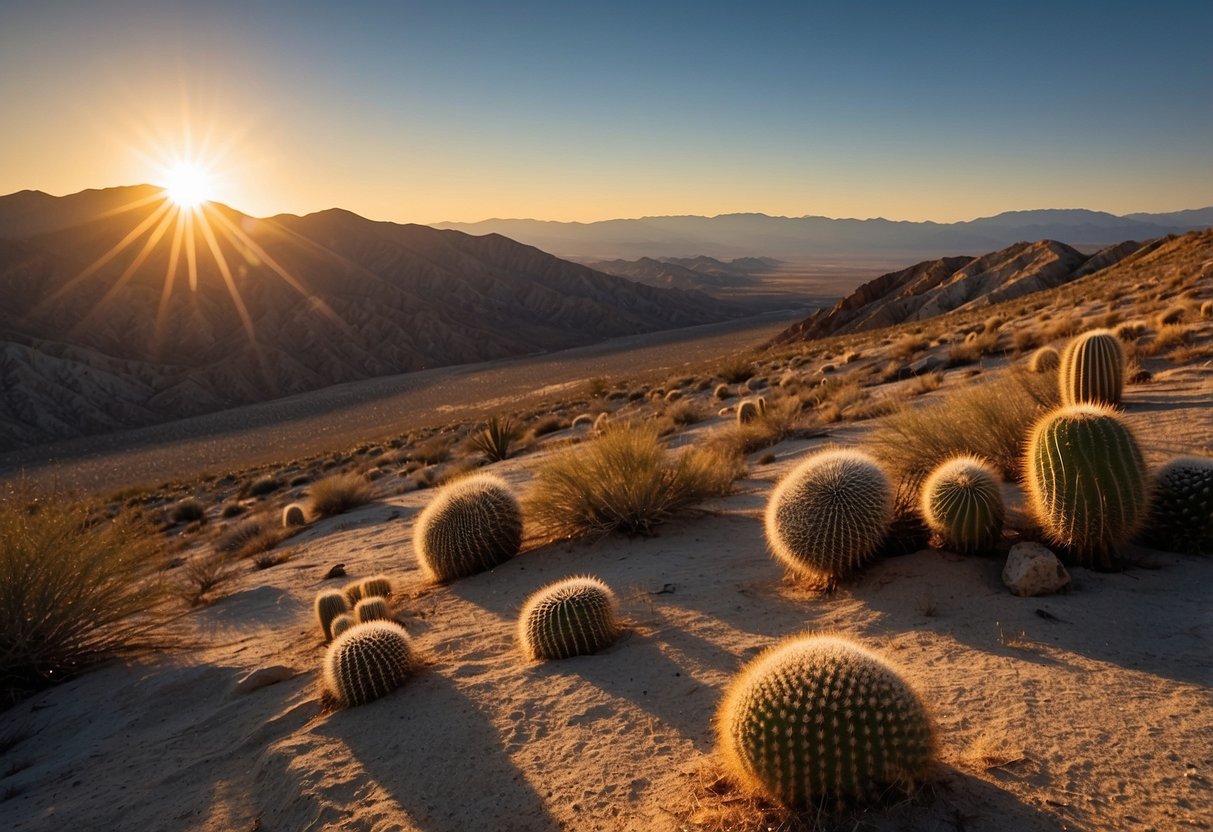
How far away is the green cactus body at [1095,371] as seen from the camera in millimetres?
7863

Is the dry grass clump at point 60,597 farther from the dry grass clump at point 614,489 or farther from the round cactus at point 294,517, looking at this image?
the round cactus at point 294,517

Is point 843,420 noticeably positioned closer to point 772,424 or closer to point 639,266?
point 772,424

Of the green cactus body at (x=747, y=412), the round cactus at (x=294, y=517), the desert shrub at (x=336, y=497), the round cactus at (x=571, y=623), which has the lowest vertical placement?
the round cactus at (x=294, y=517)

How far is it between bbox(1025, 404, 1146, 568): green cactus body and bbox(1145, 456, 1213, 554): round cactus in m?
0.38

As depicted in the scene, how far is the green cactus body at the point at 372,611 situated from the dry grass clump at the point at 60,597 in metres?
2.95

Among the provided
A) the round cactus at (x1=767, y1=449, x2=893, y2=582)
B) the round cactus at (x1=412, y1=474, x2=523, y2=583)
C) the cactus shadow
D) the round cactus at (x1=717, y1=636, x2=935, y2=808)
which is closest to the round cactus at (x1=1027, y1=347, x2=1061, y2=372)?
the round cactus at (x1=767, y1=449, x2=893, y2=582)

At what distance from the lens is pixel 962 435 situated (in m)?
6.84

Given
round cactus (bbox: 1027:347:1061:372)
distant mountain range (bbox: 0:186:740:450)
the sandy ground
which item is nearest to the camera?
the sandy ground

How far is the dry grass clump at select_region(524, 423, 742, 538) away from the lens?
8.05 m

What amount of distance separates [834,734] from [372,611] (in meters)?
4.92

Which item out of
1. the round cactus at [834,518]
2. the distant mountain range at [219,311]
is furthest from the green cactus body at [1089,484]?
the distant mountain range at [219,311]

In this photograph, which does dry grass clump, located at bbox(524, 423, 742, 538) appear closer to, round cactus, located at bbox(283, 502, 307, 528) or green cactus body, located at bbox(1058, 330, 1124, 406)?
green cactus body, located at bbox(1058, 330, 1124, 406)

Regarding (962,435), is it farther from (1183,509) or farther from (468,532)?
(468,532)

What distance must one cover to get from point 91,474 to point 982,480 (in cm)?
3984
